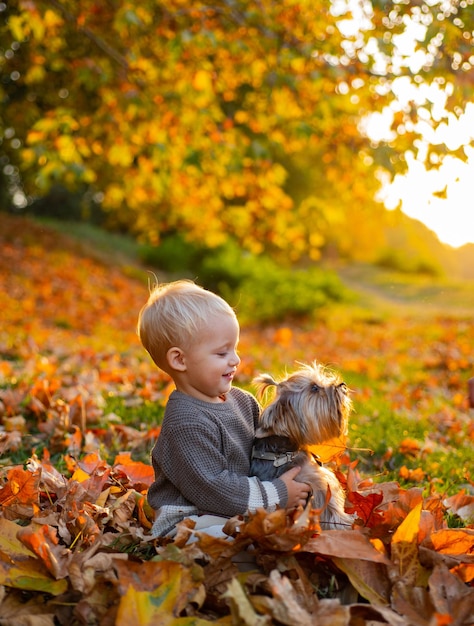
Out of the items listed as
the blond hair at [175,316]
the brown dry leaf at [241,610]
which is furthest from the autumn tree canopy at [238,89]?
the brown dry leaf at [241,610]

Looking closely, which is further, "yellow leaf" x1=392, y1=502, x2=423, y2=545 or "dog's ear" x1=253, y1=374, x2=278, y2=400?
"dog's ear" x1=253, y1=374, x2=278, y2=400

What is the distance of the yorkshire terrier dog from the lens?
249 centimetres

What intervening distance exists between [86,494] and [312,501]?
94 centimetres

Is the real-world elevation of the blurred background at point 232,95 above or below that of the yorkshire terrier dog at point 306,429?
above

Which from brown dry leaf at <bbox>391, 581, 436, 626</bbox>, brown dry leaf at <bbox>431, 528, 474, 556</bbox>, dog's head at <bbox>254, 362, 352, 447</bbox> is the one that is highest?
dog's head at <bbox>254, 362, 352, 447</bbox>

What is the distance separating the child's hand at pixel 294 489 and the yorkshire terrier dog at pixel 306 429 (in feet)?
0.11

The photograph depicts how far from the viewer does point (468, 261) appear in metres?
50.0

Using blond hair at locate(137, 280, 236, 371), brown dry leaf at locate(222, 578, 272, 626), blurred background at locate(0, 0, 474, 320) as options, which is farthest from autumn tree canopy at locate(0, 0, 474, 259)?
brown dry leaf at locate(222, 578, 272, 626)

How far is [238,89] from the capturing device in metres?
11.3

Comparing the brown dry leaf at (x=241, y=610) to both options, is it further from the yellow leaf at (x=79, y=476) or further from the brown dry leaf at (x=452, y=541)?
the yellow leaf at (x=79, y=476)

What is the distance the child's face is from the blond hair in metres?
0.03

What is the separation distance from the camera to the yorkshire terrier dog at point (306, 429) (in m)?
2.49

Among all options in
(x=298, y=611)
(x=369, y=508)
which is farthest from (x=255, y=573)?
(x=369, y=508)

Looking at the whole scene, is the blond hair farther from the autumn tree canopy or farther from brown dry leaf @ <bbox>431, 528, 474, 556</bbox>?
the autumn tree canopy
